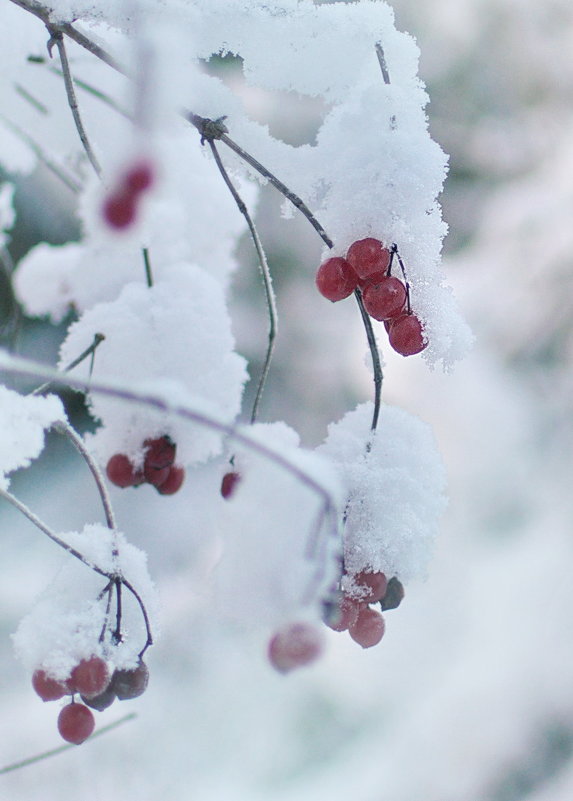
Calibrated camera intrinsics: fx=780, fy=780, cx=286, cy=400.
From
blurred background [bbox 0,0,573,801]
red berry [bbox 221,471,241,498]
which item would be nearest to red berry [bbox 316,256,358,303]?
red berry [bbox 221,471,241,498]

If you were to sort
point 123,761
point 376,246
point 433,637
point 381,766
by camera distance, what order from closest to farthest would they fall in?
1. point 376,246
2. point 123,761
3. point 381,766
4. point 433,637

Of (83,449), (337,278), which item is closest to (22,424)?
(83,449)

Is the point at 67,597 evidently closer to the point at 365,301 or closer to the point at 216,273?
the point at 365,301

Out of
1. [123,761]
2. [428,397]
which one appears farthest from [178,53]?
[428,397]

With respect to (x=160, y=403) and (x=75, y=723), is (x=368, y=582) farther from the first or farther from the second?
(x=160, y=403)

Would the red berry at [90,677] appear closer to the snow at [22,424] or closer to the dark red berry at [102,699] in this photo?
the dark red berry at [102,699]
